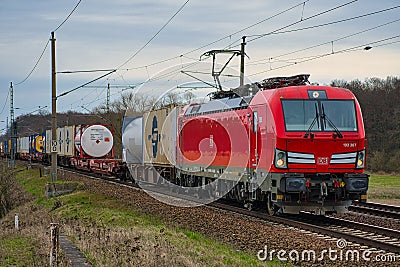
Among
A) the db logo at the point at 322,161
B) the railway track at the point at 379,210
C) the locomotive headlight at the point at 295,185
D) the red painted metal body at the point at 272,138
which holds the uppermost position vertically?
the red painted metal body at the point at 272,138

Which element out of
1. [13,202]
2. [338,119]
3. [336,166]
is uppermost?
A: [338,119]

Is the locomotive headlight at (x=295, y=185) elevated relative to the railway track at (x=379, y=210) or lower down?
elevated

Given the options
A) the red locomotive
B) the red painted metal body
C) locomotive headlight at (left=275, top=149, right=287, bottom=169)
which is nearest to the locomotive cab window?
the red locomotive

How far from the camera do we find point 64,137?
50.1 meters

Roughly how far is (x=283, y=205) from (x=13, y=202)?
2015 cm

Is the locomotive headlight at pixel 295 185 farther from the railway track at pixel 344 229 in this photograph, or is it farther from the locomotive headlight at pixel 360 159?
the locomotive headlight at pixel 360 159

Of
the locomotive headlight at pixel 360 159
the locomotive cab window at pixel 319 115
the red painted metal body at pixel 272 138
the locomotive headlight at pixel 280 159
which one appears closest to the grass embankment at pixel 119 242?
the locomotive headlight at pixel 280 159

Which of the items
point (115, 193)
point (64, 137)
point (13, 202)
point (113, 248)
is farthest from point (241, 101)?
point (64, 137)

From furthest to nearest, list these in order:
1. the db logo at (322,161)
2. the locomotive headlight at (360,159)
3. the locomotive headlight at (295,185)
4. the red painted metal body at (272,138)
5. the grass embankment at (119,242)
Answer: the locomotive headlight at (360,159), the db logo at (322,161), the red painted metal body at (272,138), the locomotive headlight at (295,185), the grass embankment at (119,242)

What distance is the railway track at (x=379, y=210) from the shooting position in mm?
17734

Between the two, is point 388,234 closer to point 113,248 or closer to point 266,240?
point 266,240

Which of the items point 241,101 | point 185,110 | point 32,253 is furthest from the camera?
point 185,110

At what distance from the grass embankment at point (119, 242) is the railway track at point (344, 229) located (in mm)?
2751

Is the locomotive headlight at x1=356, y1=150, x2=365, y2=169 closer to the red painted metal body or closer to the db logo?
the red painted metal body
